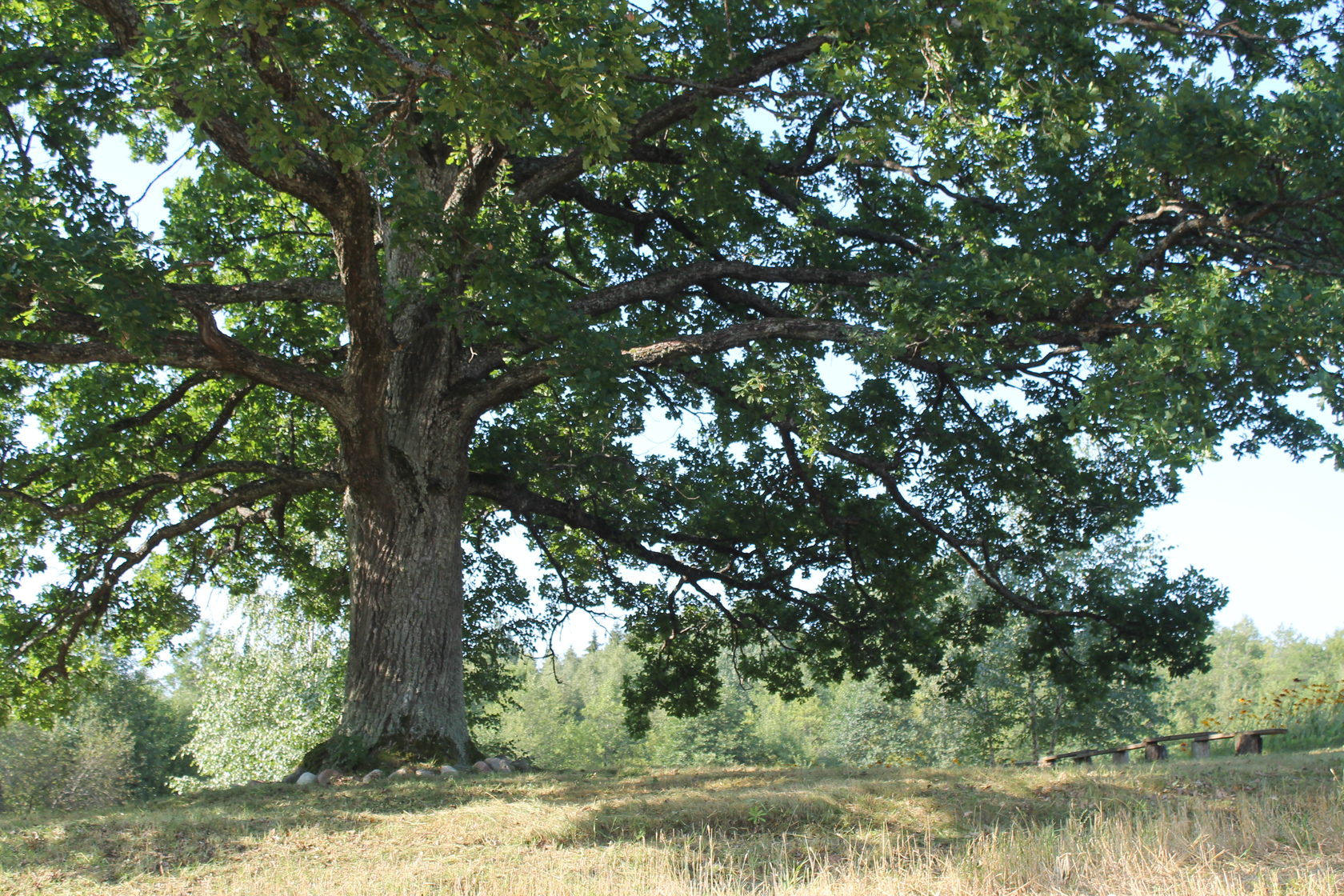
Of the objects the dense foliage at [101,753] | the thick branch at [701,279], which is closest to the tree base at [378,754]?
the thick branch at [701,279]

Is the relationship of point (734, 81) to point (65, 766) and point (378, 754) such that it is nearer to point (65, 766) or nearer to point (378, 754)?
point (378, 754)

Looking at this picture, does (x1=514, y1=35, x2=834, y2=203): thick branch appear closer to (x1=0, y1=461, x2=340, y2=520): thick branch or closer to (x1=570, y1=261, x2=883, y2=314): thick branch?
(x1=570, y1=261, x2=883, y2=314): thick branch

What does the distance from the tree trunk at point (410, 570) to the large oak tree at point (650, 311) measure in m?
0.04

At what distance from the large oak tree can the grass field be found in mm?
2384

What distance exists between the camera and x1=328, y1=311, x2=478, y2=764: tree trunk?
32.1ft

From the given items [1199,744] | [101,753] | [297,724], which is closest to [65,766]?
[101,753]

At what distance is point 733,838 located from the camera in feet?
20.4

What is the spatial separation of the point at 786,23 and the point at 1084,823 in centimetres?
833

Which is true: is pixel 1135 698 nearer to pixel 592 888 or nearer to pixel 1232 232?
pixel 1232 232

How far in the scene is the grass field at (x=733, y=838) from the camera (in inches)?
197

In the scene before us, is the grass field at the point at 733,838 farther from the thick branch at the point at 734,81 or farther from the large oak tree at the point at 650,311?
the thick branch at the point at 734,81

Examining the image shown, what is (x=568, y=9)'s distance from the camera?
267 inches

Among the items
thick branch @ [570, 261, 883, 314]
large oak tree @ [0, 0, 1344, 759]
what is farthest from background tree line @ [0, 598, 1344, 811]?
thick branch @ [570, 261, 883, 314]

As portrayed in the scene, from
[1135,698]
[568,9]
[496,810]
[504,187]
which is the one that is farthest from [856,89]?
[1135,698]
